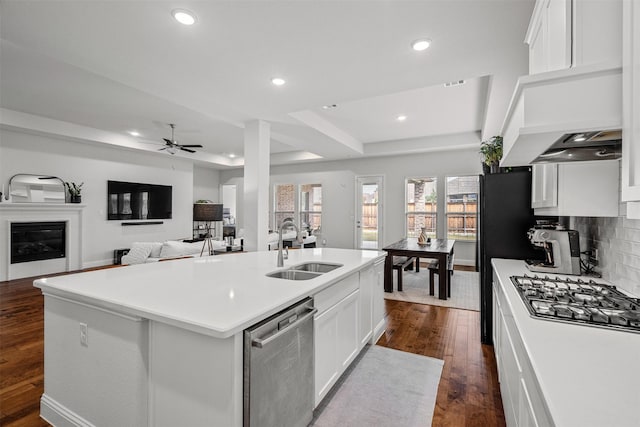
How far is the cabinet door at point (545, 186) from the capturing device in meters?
1.78

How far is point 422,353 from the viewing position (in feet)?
8.71

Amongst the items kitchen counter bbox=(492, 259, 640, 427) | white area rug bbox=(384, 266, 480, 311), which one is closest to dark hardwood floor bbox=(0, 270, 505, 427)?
white area rug bbox=(384, 266, 480, 311)

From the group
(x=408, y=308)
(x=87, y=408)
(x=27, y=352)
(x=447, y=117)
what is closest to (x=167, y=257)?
(x=27, y=352)

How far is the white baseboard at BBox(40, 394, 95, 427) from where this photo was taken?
5.29 ft

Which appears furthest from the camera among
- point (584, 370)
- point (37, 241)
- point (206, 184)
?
point (206, 184)

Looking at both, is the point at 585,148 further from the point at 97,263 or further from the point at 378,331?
the point at 97,263

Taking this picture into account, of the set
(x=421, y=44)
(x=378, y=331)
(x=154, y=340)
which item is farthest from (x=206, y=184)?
(x=154, y=340)

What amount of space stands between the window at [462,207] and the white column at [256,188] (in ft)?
14.6

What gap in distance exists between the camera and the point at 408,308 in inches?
151

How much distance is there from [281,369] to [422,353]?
1.73 metres

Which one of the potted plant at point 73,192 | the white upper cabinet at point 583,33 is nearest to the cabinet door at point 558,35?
the white upper cabinet at point 583,33

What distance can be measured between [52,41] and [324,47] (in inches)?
88.3

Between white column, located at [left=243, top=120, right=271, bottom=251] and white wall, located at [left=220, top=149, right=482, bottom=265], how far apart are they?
3769 millimetres

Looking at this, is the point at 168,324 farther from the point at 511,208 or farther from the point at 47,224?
the point at 47,224
